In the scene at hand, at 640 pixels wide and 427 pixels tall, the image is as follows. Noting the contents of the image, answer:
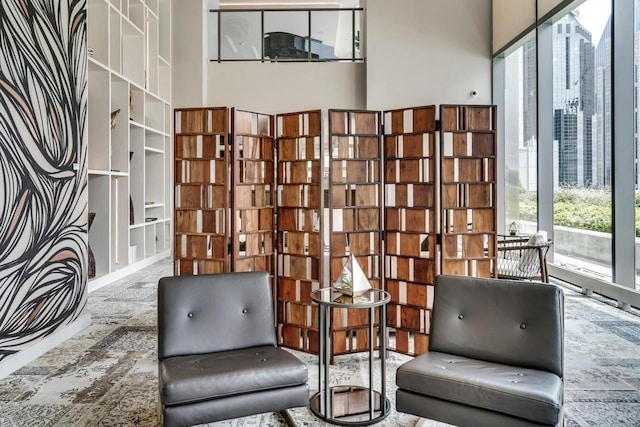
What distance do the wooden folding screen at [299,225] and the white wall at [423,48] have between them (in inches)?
174

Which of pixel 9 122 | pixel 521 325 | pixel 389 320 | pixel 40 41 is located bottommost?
pixel 389 320

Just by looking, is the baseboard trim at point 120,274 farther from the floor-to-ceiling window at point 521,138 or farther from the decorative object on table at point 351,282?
the floor-to-ceiling window at point 521,138

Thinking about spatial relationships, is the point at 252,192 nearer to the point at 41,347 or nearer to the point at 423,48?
the point at 41,347

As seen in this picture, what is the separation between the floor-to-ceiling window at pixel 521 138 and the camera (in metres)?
6.57

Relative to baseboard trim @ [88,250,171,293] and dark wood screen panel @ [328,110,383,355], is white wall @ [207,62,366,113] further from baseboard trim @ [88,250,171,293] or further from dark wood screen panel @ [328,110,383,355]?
dark wood screen panel @ [328,110,383,355]

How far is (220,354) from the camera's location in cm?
247

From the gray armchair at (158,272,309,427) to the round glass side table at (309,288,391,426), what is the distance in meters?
0.28

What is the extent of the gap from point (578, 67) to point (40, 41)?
5.86 meters

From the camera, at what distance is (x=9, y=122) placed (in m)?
3.13

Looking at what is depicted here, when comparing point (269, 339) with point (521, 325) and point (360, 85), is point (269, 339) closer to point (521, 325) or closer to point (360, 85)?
point (521, 325)

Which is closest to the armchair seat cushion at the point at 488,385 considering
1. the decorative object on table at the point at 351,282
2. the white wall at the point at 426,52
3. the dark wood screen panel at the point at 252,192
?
the decorative object on table at the point at 351,282

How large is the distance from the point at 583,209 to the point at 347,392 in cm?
432

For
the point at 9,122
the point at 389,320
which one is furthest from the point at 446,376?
the point at 9,122

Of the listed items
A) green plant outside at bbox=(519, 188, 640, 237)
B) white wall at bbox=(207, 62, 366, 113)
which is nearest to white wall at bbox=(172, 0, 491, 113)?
white wall at bbox=(207, 62, 366, 113)
